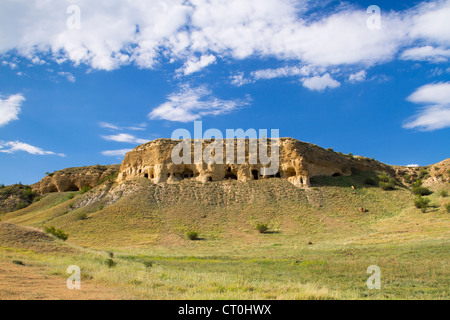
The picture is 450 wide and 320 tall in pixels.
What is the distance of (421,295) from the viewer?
30.6ft

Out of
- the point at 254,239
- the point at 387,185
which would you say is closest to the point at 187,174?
the point at 254,239

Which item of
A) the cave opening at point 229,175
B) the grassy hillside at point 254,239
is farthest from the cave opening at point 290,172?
the cave opening at point 229,175

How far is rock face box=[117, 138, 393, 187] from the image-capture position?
147 ft

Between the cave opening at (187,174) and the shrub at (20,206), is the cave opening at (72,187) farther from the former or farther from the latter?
the cave opening at (187,174)

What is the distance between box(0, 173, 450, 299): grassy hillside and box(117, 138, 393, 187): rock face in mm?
1778

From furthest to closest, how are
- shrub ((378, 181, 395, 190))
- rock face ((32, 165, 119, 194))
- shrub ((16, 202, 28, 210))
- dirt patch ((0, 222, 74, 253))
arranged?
rock face ((32, 165, 119, 194))
shrub ((16, 202, 28, 210))
shrub ((378, 181, 395, 190))
dirt patch ((0, 222, 74, 253))

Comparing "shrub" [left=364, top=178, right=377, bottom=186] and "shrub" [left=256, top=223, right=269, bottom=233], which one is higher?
"shrub" [left=364, top=178, right=377, bottom=186]

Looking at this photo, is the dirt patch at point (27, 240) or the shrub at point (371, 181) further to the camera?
the shrub at point (371, 181)

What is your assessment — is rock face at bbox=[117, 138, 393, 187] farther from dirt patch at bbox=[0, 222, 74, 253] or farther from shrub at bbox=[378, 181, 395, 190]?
dirt patch at bbox=[0, 222, 74, 253]

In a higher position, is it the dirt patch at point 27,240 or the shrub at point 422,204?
the shrub at point 422,204

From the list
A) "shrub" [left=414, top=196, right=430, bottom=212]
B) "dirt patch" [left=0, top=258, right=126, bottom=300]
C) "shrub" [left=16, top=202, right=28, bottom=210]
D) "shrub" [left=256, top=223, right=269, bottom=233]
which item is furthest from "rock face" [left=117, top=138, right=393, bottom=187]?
"dirt patch" [left=0, top=258, right=126, bottom=300]

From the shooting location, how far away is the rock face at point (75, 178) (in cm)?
5909

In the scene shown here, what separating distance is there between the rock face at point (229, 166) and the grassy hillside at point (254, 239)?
178 centimetres
